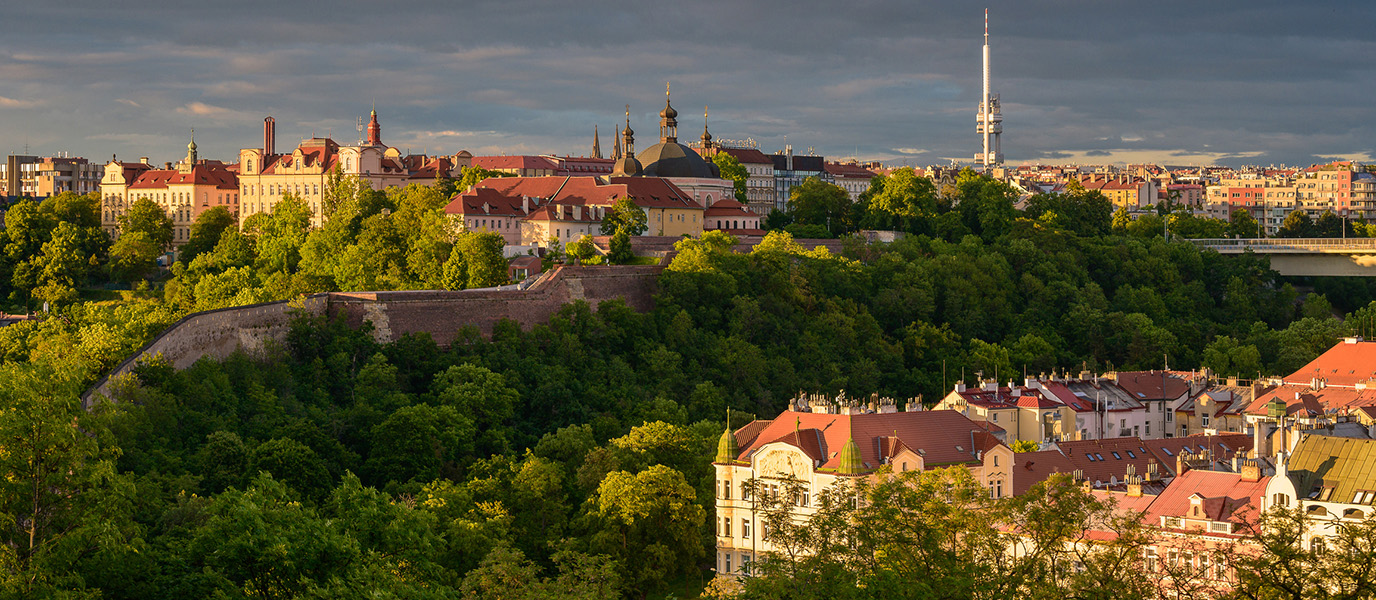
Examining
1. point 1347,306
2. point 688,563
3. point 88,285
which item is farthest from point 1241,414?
point 88,285

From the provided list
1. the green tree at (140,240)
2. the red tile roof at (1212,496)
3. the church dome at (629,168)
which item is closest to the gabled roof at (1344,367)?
the red tile roof at (1212,496)

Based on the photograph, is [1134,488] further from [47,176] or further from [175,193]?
[47,176]

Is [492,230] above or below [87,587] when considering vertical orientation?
above

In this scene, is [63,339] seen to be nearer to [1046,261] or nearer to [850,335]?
[850,335]

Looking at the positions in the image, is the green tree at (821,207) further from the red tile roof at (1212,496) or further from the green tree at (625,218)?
the red tile roof at (1212,496)

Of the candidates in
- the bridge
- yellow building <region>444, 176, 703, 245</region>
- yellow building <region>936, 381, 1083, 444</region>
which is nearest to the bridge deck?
the bridge

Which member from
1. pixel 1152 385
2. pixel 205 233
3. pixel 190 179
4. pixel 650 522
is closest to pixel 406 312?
pixel 650 522
